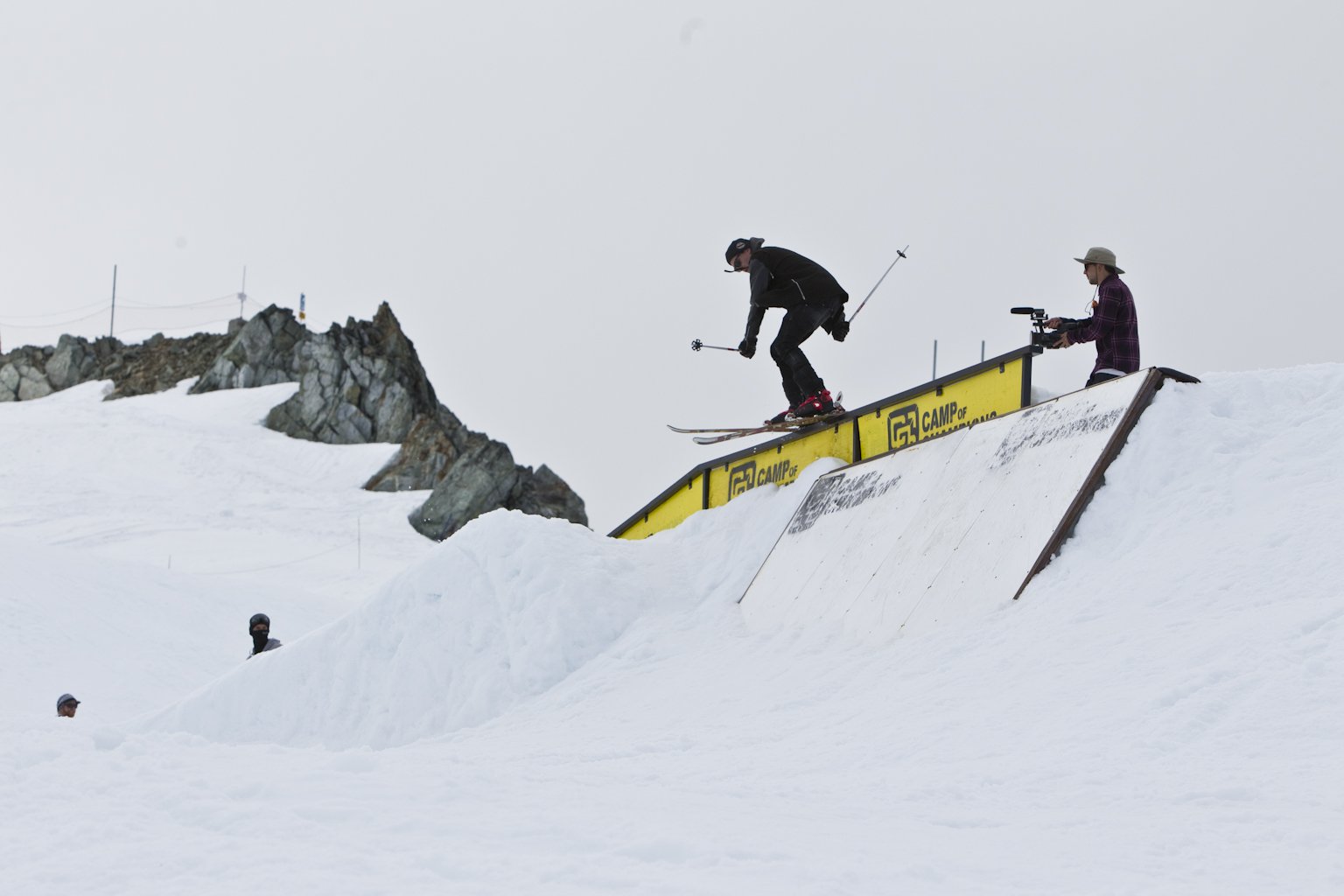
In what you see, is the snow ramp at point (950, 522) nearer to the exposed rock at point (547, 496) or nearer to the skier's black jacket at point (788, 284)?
the skier's black jacket at point (788, 284)

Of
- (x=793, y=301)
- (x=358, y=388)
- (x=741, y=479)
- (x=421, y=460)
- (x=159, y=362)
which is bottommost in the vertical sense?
(x=741, y=479)

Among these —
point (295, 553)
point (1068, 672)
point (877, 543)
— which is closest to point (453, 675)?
point (877, 543)

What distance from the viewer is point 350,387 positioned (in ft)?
168

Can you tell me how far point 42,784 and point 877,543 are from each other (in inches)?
A: 243

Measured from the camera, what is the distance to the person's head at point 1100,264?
9.52m

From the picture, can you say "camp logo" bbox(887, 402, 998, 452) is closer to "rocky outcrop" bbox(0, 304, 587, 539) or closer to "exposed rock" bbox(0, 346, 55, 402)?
"rocky outcrop" bbox(0, 304, 587, 539)

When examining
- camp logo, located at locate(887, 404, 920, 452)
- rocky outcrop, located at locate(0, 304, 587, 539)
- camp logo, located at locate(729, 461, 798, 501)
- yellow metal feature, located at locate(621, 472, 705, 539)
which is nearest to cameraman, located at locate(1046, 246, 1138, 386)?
camp logo, located at locate(887, 404, 920, 452)

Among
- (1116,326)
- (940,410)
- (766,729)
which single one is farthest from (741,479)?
(766,729)

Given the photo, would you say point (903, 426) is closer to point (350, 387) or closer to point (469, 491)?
point (469, 491)

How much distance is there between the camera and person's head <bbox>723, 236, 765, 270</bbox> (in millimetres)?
11617

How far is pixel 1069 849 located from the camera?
14.1ft

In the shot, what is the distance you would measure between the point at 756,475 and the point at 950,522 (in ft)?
13.3

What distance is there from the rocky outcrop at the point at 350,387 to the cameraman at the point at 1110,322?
29.5 meters

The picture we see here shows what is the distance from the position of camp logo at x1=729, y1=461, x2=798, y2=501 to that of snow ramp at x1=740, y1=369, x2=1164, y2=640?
4.88ft
